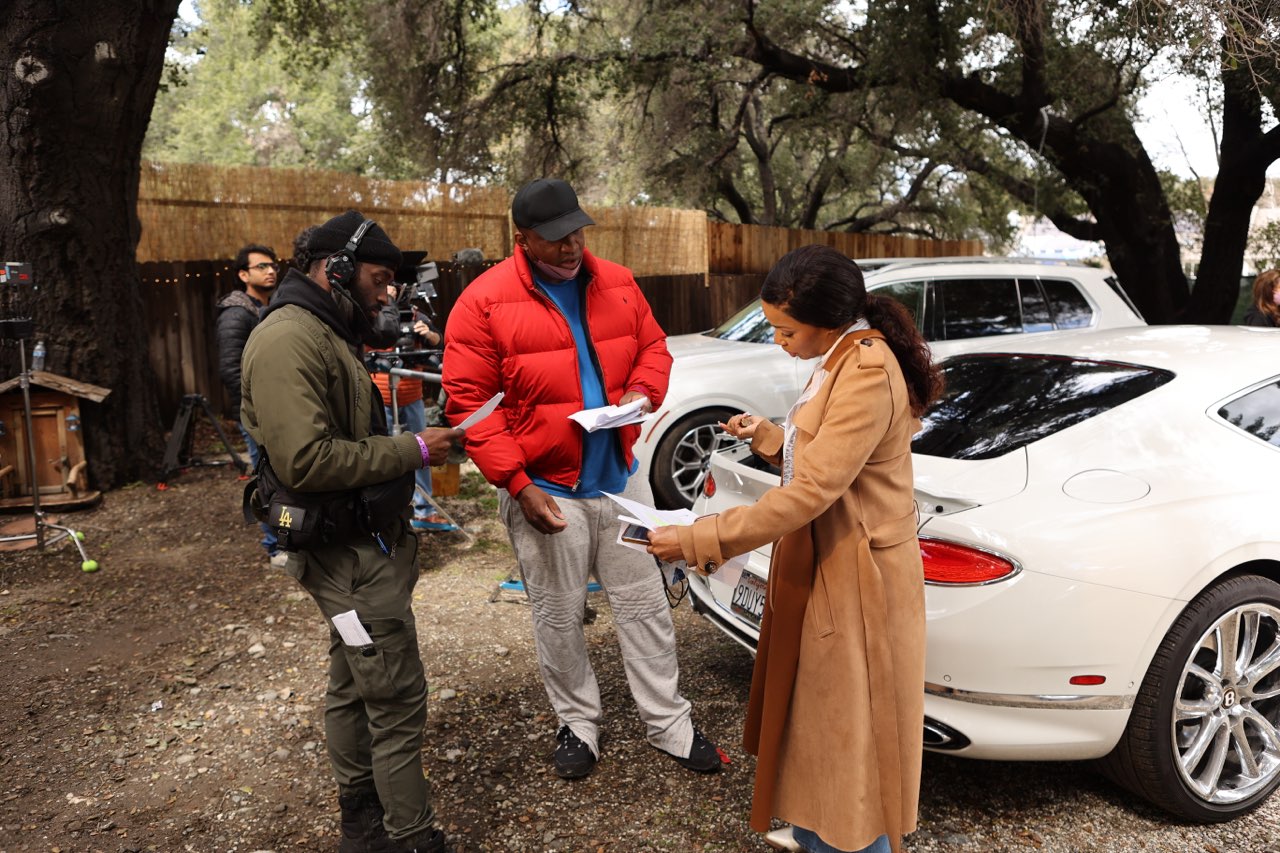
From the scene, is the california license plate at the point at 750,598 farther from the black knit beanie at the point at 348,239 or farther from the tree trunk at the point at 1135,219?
the tree trunk at the point at 1135,219

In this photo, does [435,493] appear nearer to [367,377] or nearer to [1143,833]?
[367,377]

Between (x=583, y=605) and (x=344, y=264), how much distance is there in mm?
1497

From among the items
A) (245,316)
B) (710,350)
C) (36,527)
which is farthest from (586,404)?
(36,527)

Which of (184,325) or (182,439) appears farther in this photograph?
(184,325)

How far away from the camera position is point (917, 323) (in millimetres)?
7262

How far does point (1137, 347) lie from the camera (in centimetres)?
392

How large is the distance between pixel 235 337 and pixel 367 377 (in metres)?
3.59

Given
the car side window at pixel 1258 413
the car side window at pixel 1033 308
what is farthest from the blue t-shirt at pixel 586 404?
the car side window at pixel 1033 308

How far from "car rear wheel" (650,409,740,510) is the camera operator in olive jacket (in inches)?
156

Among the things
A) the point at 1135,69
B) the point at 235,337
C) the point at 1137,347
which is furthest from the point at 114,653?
the point at 1135,69

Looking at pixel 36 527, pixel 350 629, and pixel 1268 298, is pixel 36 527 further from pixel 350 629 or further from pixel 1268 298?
Result: pixel 1268 298

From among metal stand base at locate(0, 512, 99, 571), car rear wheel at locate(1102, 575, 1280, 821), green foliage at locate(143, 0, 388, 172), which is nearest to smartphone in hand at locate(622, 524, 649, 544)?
car rear wheel at locate(1102, 575, 1280, 821)

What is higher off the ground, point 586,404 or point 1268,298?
point 1268,298

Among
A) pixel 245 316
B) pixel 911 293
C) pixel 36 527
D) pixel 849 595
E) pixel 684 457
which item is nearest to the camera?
pixel 849 595
